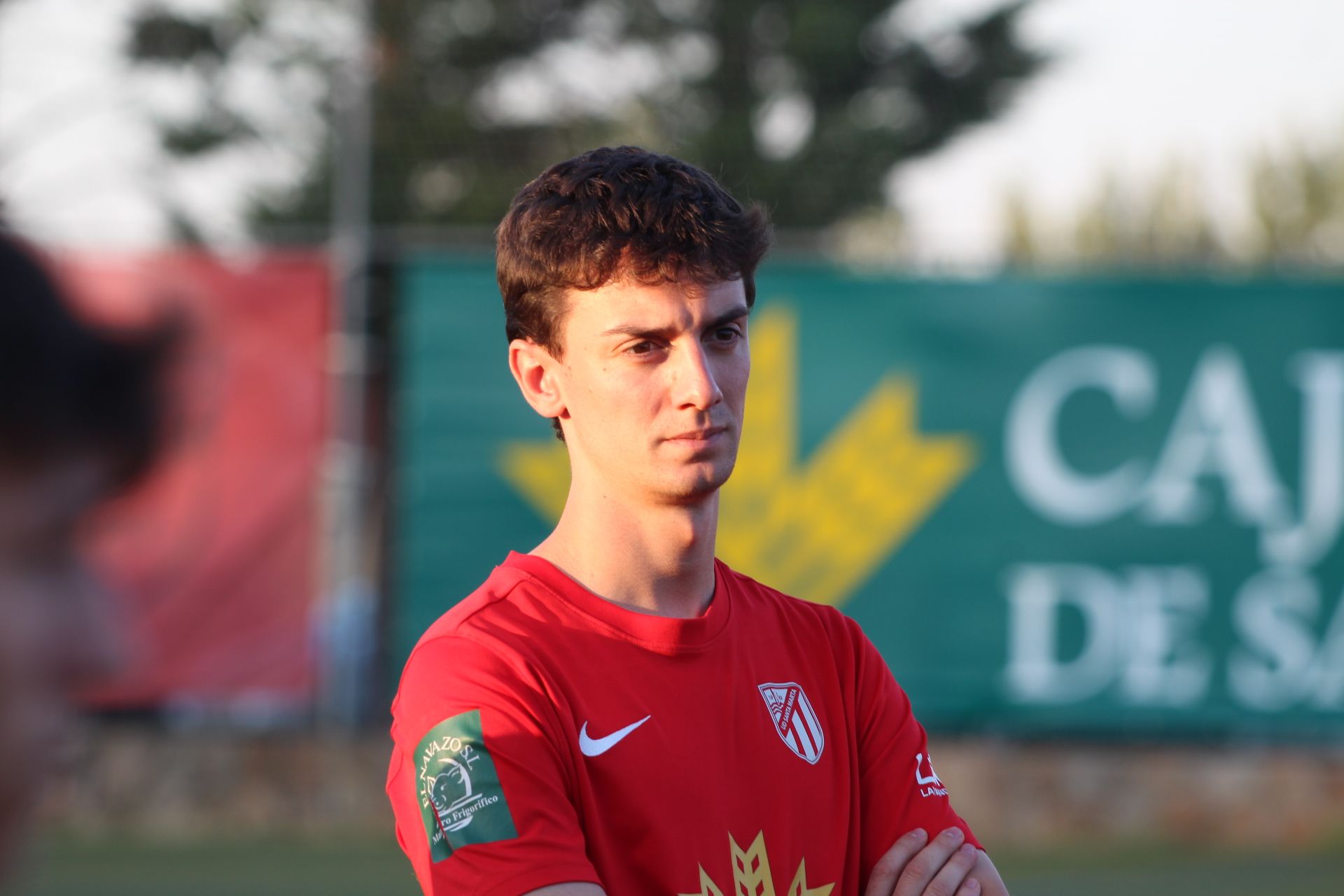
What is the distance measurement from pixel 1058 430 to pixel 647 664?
20.9ft

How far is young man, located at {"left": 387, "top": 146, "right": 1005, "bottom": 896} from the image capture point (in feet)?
6.93

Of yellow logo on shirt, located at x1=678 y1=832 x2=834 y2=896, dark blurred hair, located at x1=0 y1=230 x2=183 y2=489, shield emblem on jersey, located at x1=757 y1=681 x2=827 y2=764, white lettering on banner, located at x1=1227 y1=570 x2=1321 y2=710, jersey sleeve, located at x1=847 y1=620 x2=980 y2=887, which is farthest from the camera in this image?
white lettering on banner, located at x1=1227 y1=570 x2=1321 y2=710

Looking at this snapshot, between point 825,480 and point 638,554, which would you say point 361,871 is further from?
point 638,554

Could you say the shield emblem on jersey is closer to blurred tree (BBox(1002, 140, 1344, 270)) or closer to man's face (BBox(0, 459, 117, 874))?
man's face (BBox(0, 459, 117, 874))

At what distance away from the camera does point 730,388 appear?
2.44 m

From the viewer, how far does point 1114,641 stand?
8141 mm

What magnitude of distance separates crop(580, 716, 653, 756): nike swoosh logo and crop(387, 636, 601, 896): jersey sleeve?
43 millimetres

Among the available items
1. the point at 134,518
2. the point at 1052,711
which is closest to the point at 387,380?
the point at 1052,711

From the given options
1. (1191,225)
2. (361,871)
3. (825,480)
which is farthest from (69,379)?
(1191,225)

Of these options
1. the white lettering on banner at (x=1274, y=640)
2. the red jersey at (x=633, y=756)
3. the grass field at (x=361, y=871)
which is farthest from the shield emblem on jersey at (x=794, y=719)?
the white lettering on banner at (x=1274, y=640)

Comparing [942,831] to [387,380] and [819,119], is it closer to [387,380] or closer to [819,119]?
[387,380]

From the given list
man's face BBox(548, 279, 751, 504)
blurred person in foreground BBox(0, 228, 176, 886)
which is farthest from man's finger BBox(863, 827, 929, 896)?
blurred person in foreground BBox(0, 228, 176, 886)

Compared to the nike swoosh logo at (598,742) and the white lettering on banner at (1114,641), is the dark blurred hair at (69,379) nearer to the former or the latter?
the nike swoosh logo at (598,742)

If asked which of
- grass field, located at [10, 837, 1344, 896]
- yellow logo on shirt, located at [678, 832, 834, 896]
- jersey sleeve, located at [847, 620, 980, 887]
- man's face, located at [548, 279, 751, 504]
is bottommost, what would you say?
grass field, located at [10, 837, 1344, 896]
